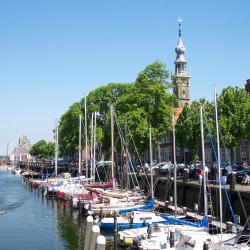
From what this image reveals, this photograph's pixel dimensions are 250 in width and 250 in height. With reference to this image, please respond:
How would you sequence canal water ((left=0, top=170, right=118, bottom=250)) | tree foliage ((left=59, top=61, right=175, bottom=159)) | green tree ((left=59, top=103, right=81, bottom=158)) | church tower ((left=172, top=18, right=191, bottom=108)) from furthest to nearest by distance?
church tower ((left=172, top=18, right=191, bottom=108)), green tree ((left=59, top=103, right=81, bottom=158)), tree foliage ((left=59, top=61, right=175, bottom=159)), canal water ((left=0, top=170, right=118, bottom=250))

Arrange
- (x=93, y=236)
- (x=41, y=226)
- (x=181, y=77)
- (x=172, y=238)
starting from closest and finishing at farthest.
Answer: (x=93, y=236) < (x=172, y=238) < (x=41, y=226) < (x=181, y=77)

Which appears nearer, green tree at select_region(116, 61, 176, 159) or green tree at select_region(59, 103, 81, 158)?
green tree at select_region(116, 61, 176, 159)

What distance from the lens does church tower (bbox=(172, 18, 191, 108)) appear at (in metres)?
125

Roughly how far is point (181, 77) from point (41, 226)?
89.0 m

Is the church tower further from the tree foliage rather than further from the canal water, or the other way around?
the canal water

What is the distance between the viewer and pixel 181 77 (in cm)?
12519

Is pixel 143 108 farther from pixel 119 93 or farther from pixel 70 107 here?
pixel 70 107

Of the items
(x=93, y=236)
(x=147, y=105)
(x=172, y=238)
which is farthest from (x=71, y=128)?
(x=93, y=236)

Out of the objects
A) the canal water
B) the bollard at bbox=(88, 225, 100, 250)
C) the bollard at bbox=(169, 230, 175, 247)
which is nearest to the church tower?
the canal water

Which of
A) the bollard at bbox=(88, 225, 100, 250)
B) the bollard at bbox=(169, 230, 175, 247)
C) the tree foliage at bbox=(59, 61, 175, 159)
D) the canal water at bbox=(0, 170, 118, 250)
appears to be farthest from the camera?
the tree foliage at bbox=(59, 61, 175, 159)

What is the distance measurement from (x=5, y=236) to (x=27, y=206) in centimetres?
2092

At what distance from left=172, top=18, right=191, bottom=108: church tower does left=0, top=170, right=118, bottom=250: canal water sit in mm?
70158

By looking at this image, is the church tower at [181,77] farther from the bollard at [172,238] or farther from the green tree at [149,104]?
the bollard at [172,238]

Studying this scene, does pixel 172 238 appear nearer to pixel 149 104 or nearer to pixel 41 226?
pixel 41 226
